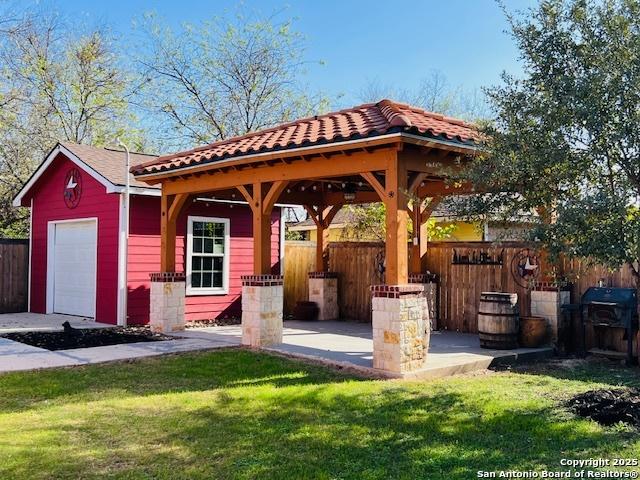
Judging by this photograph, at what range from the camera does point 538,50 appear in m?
5.56

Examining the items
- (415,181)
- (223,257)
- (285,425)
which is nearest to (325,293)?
(223,257)

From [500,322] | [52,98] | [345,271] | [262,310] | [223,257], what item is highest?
[52,98]

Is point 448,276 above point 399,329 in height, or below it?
above

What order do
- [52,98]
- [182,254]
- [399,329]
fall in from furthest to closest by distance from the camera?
[52,98], [182,254], [399,329]

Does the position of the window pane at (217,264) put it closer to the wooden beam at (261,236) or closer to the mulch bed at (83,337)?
the mulch bed at (83,337)

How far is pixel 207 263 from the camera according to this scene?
12.8 metres

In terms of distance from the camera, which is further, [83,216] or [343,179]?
[83,216]

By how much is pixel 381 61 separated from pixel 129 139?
10629mm

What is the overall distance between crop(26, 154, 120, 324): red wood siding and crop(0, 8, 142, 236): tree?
6306mm

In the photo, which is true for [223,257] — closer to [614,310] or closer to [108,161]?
[108,161]

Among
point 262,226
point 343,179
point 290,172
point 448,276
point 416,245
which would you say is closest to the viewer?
point 290,172

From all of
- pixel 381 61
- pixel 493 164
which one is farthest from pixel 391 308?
pixel 381 61

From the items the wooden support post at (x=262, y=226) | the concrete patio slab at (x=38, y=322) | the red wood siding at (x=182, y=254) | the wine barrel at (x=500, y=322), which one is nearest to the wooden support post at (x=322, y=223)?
the red wood siding at (x=182, y=254)

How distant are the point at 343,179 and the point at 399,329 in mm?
4572
